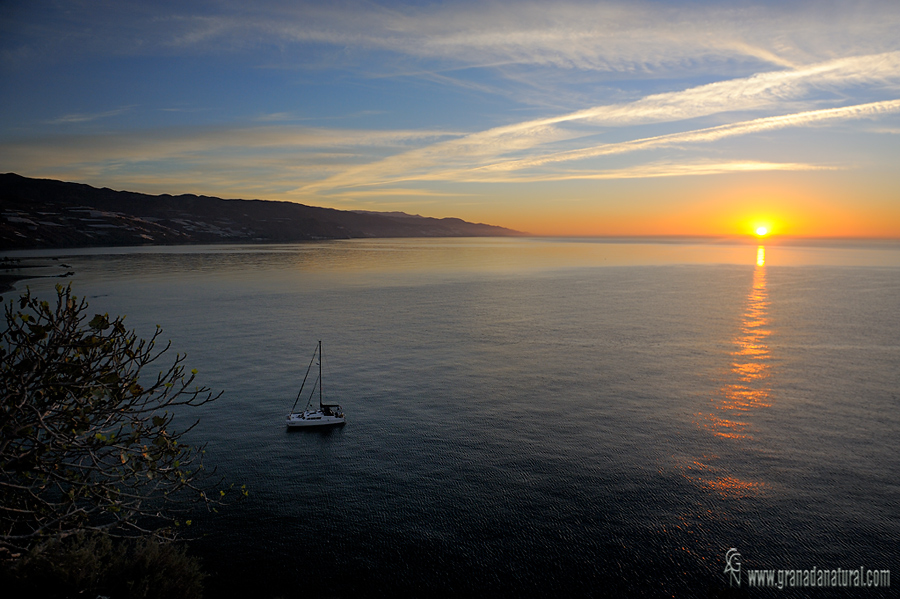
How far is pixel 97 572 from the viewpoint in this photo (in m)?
21.5

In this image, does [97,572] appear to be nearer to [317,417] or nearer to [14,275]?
[317,417]

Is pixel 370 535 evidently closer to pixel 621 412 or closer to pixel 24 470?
pixel 24 470

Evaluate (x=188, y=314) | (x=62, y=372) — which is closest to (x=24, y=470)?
(x=62, y=372)

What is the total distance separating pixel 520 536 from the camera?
108 ft

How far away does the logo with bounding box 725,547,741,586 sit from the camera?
29438 mm

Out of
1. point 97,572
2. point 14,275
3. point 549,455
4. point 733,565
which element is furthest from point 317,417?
point 14,275

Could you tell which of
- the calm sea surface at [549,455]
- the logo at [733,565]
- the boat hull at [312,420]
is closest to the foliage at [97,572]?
the calm sea surface at [549,455]

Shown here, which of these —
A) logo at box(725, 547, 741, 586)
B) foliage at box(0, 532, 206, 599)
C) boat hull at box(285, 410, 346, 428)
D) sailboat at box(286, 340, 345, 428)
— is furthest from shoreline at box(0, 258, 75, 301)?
logo at box(725, 547, 741, 586)

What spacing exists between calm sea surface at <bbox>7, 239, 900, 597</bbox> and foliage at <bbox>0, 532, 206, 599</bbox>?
4.50 m

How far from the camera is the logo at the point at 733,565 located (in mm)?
29438

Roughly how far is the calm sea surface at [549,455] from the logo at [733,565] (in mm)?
426

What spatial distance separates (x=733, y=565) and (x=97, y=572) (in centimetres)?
3204

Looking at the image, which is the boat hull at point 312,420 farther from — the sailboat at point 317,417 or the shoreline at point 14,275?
the shoreline at point 14,275

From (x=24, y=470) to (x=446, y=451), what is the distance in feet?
103
